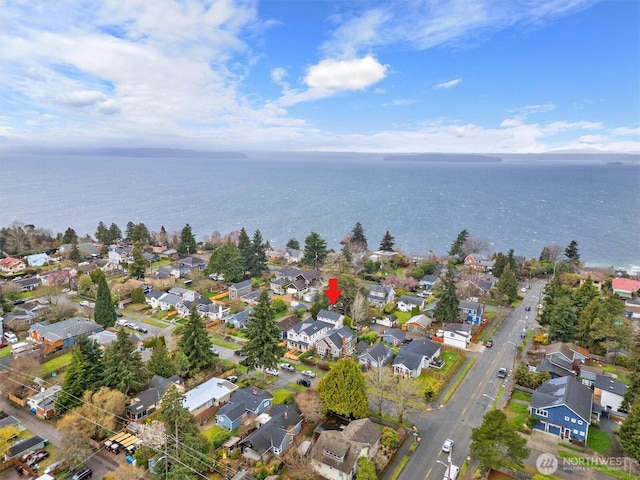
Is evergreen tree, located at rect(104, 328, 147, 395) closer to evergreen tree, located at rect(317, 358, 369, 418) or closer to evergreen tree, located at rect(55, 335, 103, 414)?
evergreen tree, located at rect(55, 335, 103, 414)

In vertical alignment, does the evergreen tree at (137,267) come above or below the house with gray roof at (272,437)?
above

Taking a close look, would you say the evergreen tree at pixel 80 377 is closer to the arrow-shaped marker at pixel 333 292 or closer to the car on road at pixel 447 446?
the car on road at pixel 447 446

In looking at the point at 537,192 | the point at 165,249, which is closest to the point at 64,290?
the point at 165,249

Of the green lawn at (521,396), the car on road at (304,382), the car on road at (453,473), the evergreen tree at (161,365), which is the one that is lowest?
the green lawn at (521,396)

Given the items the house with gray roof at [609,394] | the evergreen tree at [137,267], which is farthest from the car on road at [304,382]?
the evergreen tree at [137,267]

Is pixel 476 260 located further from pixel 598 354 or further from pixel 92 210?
pixel 92 210

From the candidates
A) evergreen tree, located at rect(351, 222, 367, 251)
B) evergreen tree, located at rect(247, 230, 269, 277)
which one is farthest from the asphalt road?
evergreen tree, located at rect(247, 230, 269, 277)

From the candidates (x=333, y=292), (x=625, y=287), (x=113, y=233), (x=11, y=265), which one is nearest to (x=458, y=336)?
(x=333, y=292)
